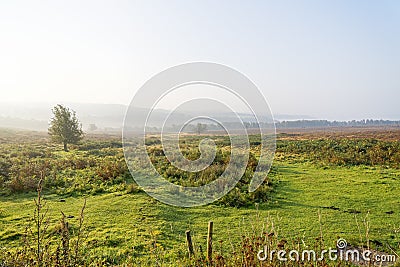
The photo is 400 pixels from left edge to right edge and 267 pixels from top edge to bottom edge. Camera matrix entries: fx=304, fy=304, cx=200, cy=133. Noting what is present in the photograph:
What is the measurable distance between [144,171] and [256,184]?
23.9 feet

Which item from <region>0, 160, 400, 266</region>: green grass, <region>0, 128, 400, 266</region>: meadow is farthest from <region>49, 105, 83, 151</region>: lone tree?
<region>0, 160, 400, 266</region>: green grass

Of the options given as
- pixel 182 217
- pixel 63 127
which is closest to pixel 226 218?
pixel 182 217

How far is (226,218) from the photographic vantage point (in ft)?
30.7

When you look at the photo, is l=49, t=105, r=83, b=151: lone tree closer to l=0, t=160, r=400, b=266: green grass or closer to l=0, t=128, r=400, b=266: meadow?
l=0, t=128, r=400, b=266: meadow

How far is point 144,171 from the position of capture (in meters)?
17.8

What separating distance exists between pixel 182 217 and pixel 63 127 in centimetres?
2738

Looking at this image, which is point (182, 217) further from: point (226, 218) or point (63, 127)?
point (63, 127)

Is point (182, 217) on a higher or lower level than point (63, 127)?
lower

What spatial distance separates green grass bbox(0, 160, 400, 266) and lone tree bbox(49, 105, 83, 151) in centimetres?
2103

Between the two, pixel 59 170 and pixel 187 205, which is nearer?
pixel 187 205

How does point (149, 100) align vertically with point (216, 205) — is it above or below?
above

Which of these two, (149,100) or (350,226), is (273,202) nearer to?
(350,226)

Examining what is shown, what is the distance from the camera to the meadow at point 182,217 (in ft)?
19.4

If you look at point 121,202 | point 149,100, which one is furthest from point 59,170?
point 149,100
